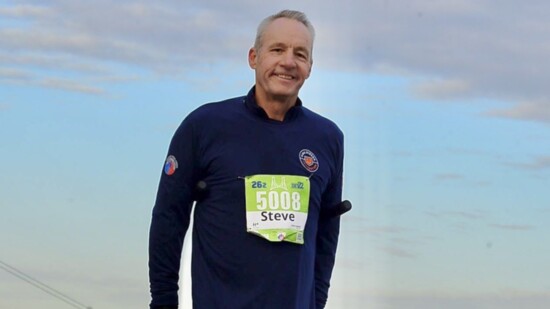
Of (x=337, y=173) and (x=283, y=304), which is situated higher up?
(x=337, y=173)

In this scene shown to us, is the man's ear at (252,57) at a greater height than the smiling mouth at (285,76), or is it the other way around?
the man's ear at (252,57)

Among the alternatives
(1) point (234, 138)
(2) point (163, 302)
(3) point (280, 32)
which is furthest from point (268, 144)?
(2) point (163, 302)

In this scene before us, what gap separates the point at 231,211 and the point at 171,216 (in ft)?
0.77

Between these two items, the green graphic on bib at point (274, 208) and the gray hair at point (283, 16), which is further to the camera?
the gray hair at point (283, 16)

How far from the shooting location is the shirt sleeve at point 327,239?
476 cm

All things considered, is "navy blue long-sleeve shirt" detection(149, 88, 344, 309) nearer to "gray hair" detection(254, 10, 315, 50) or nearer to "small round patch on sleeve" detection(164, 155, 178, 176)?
"small round patch on sleeve" detection(164, 155, 178, 176)

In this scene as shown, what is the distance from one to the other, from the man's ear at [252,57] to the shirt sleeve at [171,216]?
0.31m

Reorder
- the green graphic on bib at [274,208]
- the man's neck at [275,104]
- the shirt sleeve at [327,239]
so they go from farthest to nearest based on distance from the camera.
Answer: the shirt sleeve at [327,239], the man's neck at [275,104], the green graphic on bib at [274,208]

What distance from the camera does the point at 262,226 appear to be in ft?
14.2

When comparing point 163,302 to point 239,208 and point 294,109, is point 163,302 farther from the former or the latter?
point 294,109

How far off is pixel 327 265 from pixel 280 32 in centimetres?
95

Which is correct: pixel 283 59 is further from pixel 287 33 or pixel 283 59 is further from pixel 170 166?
pixel 170 166

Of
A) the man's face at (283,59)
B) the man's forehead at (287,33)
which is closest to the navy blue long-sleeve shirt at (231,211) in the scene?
the man's face at (283,59)

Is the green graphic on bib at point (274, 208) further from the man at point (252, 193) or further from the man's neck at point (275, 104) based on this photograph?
the man's neck at point (275, 104)
